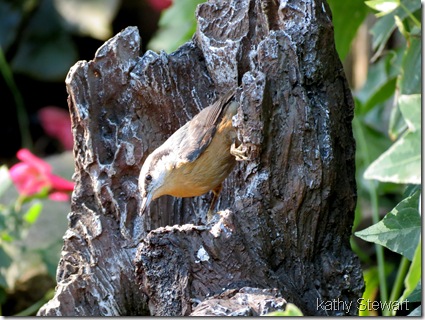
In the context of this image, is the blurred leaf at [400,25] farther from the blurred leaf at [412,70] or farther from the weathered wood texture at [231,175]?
the weathered wood texture at [231,175]

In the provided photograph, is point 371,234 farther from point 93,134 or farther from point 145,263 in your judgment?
point 93,134

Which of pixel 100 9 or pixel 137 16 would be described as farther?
pixel 137 16

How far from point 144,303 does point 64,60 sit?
197 inches

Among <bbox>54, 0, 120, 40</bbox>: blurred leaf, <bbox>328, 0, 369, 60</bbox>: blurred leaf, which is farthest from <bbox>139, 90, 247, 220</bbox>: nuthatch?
<bbox>54, 0, 120, 40</bbox>: blurred leaf

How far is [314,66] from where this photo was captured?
7.86 feet

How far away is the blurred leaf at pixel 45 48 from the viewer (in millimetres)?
7242

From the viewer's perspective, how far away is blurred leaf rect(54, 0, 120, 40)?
7051 mm

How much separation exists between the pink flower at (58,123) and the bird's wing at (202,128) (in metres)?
4.31

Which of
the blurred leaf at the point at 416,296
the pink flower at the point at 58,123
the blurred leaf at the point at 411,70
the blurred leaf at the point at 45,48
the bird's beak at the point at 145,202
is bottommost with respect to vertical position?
the blurred leaf at the point at 416,296

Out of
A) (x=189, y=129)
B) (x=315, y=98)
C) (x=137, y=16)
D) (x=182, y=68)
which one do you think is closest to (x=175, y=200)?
(x=189, y=129)

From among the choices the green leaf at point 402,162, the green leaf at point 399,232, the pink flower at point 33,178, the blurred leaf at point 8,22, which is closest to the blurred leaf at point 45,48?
the blurred leaf at point 8,22

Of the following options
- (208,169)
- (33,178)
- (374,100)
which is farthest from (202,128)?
(33,178)

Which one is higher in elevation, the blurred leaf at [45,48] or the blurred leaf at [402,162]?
the blurred leaf at [45,48]

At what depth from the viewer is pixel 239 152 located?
8.51 feet
